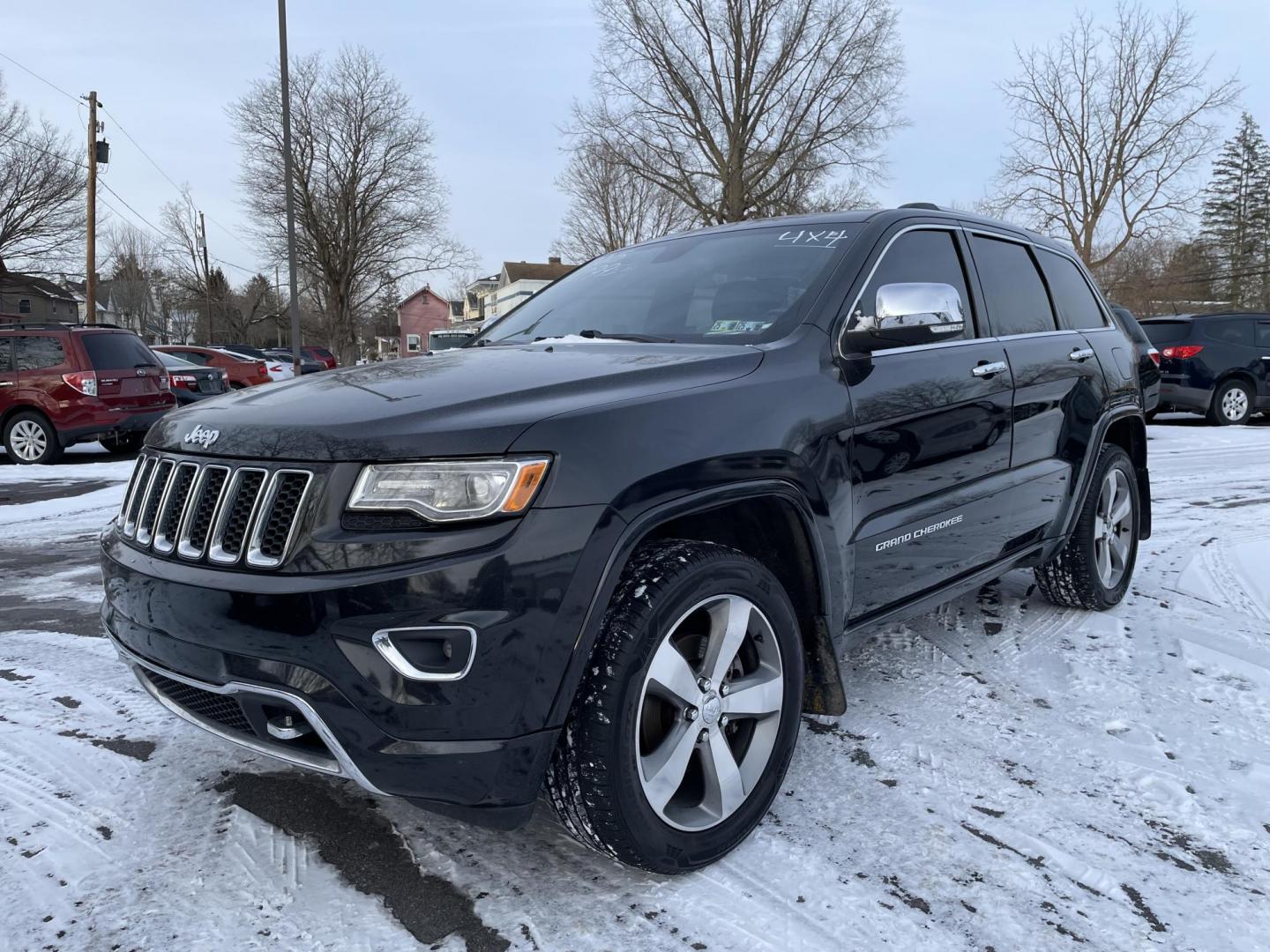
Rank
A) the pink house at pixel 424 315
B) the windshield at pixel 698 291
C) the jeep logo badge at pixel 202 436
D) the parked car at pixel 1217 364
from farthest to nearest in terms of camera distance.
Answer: the pink house at pixel 424 315, the parked car at pixel 1217 364, the windshield at pixel 698 291, the jeep logo badge at pixel 202 436

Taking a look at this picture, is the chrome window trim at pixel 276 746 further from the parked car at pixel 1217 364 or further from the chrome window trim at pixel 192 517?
the parked car at pixel 1217 364

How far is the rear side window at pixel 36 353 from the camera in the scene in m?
10.8

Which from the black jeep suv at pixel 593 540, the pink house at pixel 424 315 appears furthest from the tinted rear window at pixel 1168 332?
the pink house at pixel 424 315

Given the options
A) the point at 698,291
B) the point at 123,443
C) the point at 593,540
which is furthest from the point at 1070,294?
the point at 123,443

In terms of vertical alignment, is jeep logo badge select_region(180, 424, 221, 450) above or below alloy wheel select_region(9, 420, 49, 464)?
above

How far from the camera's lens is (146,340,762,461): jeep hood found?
1951mm

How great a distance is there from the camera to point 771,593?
235cm

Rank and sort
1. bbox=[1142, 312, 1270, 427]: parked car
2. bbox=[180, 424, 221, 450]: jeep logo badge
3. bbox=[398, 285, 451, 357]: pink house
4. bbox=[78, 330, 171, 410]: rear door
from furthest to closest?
bbox=[398, 285, 451, 357]: pink house
bbox=[1142, 312, 1270, 427]: parked car
bbox=[78, 330, 171, 410]: rear door
bbox=[180, 424, 221, 450]: jeep logo badge

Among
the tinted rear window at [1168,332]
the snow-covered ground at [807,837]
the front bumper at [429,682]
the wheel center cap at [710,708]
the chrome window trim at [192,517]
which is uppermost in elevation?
the tinted rear window at [1168,332]

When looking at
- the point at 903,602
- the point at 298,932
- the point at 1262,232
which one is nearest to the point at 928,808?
the point at 903,602

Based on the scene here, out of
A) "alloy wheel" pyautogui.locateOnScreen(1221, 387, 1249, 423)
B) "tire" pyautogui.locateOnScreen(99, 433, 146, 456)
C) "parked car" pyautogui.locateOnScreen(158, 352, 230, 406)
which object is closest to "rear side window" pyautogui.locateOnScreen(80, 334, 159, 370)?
"tire" pyautogui.locateOnScreen(99, 433, 146, 456)

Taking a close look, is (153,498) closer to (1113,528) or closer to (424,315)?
(1113,528)

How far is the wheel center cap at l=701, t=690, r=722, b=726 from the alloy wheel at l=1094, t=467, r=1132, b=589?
272 centimetres

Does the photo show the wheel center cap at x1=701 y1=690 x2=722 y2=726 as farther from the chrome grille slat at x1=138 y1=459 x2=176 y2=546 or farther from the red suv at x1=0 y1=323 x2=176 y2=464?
the red suv at x1=0 y1=323 x2=176 y2=464
